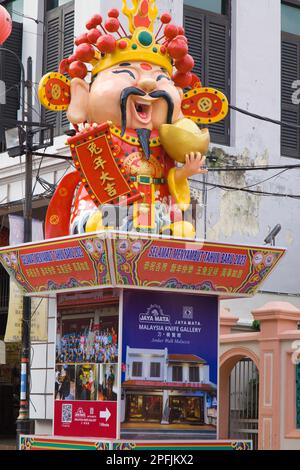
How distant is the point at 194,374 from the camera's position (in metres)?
13.5

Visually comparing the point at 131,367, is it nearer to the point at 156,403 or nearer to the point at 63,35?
the point at 156,403

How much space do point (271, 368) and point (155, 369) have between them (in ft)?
14.9

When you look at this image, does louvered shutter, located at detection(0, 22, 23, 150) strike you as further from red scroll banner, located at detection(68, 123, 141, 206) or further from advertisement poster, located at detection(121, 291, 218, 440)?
advertisement poster, located at detection(121, 291, 218, 440)

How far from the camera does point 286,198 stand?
23438mm

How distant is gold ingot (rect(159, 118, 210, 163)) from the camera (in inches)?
532

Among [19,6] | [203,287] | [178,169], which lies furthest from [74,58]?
[19,6]

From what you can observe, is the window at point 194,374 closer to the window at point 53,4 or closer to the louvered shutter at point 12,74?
the louvered shutter at point 12,74

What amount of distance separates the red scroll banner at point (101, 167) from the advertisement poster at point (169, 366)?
4.13ft

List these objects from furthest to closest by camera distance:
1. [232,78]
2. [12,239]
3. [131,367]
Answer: [232,78] < [12,239] < [131,367]

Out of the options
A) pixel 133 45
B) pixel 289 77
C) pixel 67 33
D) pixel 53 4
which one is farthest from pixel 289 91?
pixel 133 45

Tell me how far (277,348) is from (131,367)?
15.8 feet

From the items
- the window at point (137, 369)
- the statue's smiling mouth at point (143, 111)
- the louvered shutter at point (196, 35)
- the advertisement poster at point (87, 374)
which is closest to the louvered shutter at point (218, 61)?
the louvered shutter at point (196, 35)

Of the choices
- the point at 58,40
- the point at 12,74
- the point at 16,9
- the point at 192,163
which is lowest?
the point at 192,163

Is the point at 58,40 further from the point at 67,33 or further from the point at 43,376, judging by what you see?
the point at 43,376
